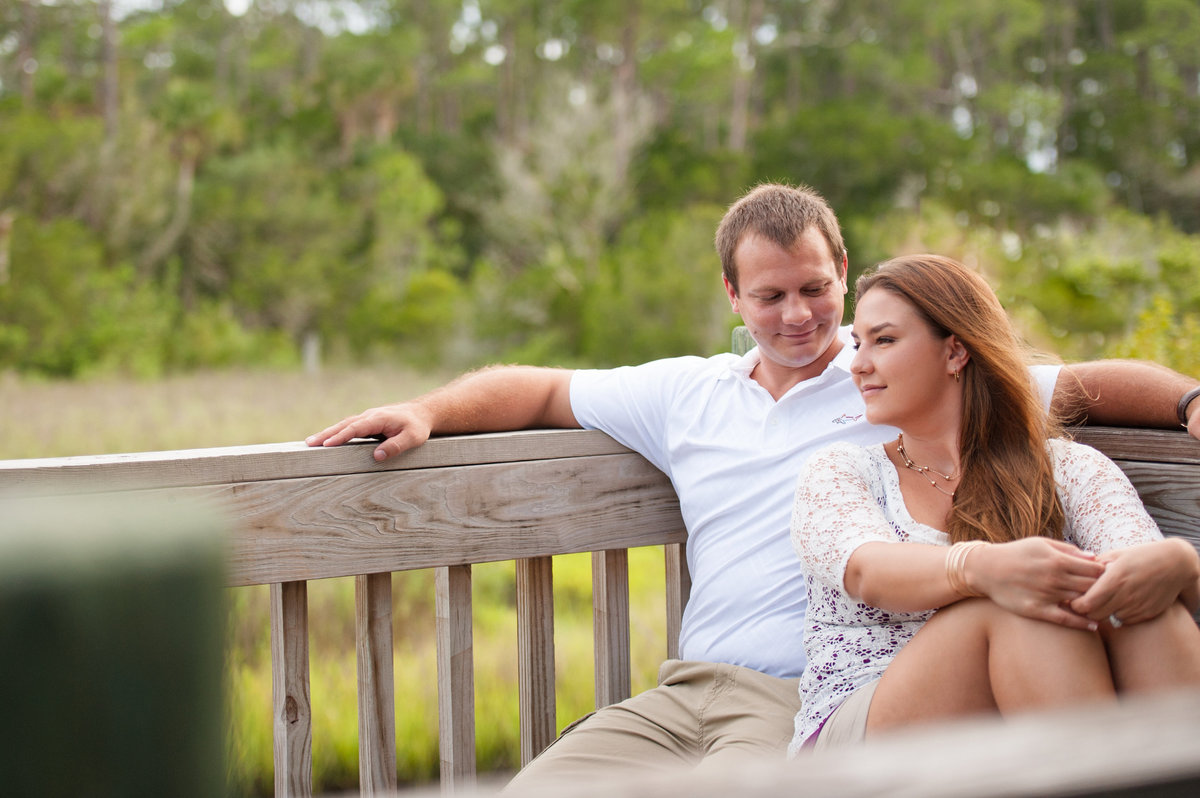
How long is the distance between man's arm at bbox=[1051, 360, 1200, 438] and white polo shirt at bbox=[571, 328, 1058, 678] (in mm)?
42

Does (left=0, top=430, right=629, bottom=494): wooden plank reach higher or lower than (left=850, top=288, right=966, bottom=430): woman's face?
lower

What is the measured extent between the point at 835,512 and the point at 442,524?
598 millimetres

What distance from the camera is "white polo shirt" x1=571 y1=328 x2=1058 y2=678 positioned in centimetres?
173

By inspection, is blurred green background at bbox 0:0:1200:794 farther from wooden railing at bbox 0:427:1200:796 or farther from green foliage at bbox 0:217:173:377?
wooden railing at bbox 0:427:1200:796

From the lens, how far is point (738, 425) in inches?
73.9

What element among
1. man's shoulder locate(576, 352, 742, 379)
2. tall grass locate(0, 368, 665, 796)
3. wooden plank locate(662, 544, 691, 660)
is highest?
man's shoulder locate(576, 352, 742, 379)

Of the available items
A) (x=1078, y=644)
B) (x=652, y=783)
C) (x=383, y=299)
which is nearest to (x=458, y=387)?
(x=1078, y=644)

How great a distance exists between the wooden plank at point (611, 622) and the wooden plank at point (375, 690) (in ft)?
1.22

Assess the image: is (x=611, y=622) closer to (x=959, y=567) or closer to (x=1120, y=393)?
(x=959, y=567)

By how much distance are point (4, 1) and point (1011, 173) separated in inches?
723

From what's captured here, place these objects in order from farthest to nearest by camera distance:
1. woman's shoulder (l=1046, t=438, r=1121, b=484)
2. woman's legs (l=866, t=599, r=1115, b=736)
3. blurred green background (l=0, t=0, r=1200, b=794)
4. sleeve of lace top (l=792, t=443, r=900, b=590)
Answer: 1. blurred green background (l=0, t=0, r=1200, b=794)
2. woman's shoulder (l=1046, t=438, r=1121, b=484)
3. sleeve of lace top (l=792, t=443, r=900, b=590)
4. woman's legs (l=866, t=599, r=1115, b=736)

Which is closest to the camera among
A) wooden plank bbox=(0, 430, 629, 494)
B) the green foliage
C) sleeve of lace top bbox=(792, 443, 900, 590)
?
wooden plank bbox=(0, 430, 629, 494)

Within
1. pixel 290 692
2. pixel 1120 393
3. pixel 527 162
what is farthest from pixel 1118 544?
pixel 527 162

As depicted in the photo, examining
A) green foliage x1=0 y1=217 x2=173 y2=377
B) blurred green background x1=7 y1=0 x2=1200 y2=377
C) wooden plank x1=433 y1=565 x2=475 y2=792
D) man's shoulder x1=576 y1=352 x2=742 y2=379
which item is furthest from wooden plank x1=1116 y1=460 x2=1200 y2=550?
green foliage x1=0 y1=217 x2=173 y2=377
